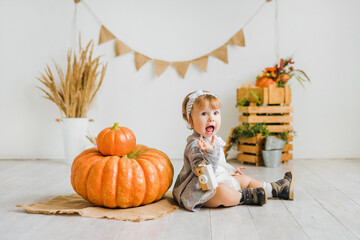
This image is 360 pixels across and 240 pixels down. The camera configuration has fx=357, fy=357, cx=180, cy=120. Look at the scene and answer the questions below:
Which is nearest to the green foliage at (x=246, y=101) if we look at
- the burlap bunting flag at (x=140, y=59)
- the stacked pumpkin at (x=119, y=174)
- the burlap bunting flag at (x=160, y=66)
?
the burlap bunting flag at (x=160, y=66)

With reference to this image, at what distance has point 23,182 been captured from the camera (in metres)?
2.40

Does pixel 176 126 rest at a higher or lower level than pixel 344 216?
higher

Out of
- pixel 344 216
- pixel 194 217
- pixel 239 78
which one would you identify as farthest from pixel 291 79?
pixel 194 217

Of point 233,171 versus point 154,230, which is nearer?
point 154,230

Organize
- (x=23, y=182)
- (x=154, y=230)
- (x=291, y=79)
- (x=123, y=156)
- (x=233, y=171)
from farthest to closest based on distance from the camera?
(x=291, y=79) < (x=23, y=182) < (x=233, y=171) < (x=123, y=156) < (x=154, y=230)

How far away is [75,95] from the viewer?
311 centimetres

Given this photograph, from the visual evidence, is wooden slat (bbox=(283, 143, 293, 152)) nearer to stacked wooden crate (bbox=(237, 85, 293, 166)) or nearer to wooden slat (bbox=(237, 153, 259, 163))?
stacked wooden crate (bbox=(237, 85, 293, 166))

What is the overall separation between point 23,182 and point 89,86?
43.6 inches

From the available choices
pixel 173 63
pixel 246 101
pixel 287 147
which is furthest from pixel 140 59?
pixel 287 147

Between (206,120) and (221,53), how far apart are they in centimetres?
169

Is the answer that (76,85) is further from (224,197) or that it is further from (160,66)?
(224,197)

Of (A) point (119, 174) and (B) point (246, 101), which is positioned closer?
(A) point (119, 174)

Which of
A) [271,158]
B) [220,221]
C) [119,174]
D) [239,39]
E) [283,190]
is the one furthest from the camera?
[239,39]

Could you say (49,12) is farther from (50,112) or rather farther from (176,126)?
(176,126)
